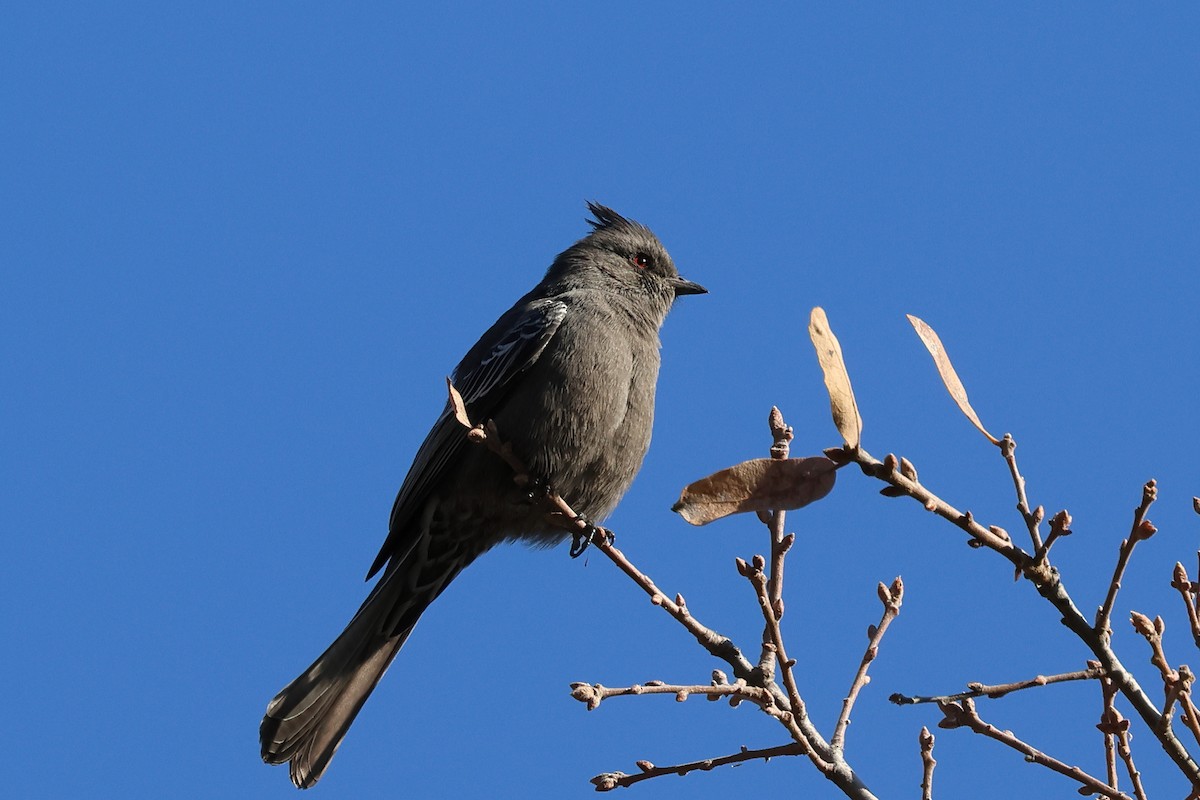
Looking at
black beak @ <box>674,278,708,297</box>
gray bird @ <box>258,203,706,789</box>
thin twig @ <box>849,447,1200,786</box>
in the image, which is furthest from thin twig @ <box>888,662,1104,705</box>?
black beak @ <box>674,278,708,297</box>

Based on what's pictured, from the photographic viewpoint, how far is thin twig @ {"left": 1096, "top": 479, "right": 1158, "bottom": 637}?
2.70 metres

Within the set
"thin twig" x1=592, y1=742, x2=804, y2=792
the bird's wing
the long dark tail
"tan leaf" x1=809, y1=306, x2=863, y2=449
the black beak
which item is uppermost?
the black beak

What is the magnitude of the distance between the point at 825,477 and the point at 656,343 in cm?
523

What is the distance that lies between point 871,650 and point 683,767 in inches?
30.1

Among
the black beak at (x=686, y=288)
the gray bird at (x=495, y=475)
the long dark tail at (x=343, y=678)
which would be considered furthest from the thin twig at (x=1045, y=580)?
the black beak at (x=686, y=288)

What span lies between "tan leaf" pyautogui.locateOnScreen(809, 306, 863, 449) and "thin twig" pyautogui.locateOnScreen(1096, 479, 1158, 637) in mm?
805

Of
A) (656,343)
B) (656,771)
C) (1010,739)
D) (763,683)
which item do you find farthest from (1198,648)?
(656,343)

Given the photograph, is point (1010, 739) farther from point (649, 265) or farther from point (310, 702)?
point (649, 265)

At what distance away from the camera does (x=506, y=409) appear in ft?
22.5

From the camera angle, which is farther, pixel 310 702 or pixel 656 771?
pixel 310 702

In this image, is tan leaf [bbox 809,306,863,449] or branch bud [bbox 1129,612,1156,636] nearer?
tan leaf [bbox 809,306,863,449]

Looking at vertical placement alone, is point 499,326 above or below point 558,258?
below

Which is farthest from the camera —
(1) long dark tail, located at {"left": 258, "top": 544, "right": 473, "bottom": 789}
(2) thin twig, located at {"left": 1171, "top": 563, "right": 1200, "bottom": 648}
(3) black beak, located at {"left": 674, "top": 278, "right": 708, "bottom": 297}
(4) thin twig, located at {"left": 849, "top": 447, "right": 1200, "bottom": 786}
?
(3) black beak, located at {"left": 674, "top": 278, "right": 708, "bottom": 297}

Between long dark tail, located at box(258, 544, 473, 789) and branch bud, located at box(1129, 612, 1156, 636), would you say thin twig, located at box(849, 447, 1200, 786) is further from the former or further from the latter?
long dark tail, located at box(258, 544, 473, 789)
